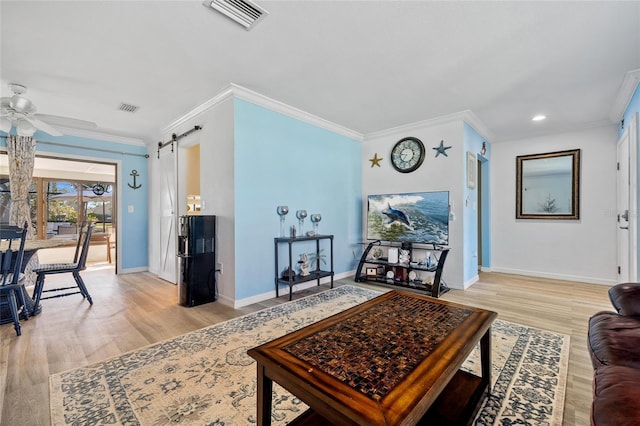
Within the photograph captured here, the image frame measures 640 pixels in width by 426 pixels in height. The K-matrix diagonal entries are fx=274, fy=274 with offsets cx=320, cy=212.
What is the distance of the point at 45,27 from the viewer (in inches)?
84.1

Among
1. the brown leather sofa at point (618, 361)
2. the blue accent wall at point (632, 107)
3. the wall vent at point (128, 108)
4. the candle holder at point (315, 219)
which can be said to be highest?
the wall vent at point (128, 108)

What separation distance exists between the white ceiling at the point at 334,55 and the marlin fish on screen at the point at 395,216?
1.49 metres

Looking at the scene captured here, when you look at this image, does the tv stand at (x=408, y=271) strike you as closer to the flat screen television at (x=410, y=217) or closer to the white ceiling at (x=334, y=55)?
the flat screen television at (x=410, y=217)

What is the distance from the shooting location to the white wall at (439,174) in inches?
155

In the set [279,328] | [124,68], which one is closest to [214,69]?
[124,68]

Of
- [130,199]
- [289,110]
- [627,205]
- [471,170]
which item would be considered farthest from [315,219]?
[627,205]

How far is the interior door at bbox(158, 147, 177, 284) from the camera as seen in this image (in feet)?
14.7

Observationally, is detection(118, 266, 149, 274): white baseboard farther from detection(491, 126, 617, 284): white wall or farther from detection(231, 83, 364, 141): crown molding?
detection(491, 126, 617, 284): white wall

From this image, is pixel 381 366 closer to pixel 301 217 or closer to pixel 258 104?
pixel 301 217

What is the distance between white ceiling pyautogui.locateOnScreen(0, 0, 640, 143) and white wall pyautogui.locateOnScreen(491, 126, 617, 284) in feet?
2.66

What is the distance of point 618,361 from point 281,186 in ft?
10.8

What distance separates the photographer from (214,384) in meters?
1.76

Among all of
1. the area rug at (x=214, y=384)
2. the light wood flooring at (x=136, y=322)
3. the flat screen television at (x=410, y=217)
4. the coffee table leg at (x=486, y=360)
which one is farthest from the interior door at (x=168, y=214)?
the coffee table leg at (x=486, y=360)

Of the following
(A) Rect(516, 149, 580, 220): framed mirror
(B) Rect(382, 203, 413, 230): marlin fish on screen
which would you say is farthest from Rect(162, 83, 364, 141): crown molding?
(A) Rect(516, 149, 580, 220): framed mirror
